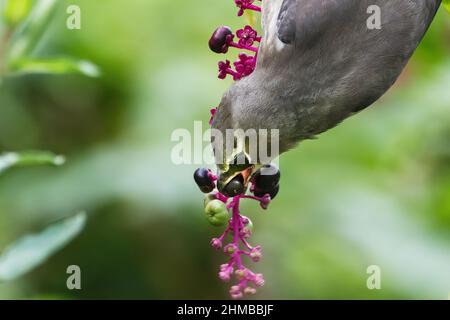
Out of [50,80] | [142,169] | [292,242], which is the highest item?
[50,80]

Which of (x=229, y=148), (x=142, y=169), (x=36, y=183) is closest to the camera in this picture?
(x=229, y=148)

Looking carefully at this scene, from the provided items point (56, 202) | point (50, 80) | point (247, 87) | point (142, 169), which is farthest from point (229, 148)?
point (50, 80)

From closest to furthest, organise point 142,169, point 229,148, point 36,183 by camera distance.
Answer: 1. point 229,148
2. point 142,169
3. point 36,183

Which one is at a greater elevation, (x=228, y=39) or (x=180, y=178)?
(x=180, y=178)

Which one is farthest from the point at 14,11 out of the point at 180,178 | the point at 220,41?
the point at 180,178

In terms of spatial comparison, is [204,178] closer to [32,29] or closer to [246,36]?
[246,36]

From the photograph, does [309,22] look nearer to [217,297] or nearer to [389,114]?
[389,114]

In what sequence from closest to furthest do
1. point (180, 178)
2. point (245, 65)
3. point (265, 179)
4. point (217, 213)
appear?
point (217, 213) < point (265, 179) < point (245, 65) < point (180, 178)

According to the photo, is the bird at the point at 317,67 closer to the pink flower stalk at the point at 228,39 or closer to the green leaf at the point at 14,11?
the pink flower stalk at the point at 228,39
